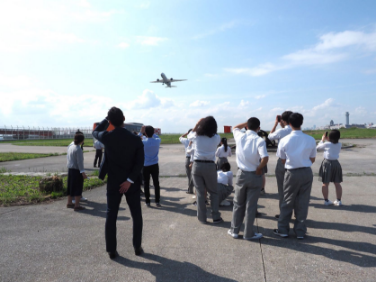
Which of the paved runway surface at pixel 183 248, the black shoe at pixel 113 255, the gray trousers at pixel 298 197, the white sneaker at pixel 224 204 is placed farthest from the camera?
the white sneaker at pixel 224 204

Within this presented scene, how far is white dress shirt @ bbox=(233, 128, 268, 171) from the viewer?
3.99 meters

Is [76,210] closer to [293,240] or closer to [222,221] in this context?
[222,221]

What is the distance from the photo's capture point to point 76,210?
588 centimetres

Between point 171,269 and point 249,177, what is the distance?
69.8 inches

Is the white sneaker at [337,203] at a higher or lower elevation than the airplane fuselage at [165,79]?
lower

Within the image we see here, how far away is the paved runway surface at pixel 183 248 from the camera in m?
3.12

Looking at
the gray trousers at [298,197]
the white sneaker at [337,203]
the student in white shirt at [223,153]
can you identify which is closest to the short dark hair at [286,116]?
the gray trousers at [298,197]

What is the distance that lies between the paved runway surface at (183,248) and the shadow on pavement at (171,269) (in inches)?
0.5

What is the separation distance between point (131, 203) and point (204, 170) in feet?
5.50

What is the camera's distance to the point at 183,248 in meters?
3.83

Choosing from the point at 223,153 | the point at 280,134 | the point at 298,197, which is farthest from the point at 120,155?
the point at 223,153

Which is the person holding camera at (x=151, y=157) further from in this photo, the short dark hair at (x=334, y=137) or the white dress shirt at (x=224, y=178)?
the short dark hair at (x=334, y=137)

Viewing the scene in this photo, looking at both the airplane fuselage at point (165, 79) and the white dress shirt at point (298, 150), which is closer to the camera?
the white dress shirt at point (298, 150)

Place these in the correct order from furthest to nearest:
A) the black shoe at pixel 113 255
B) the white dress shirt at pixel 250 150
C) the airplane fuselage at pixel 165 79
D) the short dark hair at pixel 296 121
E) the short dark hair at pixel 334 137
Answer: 1. the airplane fuselage at pixel 165 79
2. the short dark hair at pixel 334 137
3. the short dark hair at pixel 296 121
4. the white dress shirt at pixel 250 150
5. the black shoe at pixel 113 255
